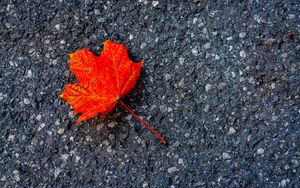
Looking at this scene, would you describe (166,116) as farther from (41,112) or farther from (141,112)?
(41,112)

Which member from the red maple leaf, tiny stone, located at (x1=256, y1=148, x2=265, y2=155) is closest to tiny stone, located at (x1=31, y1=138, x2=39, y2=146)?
the red maple leaf

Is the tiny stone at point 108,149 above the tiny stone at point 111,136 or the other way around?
the other way around


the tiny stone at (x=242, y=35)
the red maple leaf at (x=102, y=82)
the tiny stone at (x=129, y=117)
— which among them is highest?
the red maple leaf at (x=102, y=82)

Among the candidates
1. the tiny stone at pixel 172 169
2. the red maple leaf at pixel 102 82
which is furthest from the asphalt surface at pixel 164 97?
the red maple leaf at pixel 102 82

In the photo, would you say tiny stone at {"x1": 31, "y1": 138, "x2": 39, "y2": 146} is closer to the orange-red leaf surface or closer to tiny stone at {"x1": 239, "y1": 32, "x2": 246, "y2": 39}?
the orange-red leaf surface

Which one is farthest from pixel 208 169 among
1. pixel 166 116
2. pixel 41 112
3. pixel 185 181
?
pixel 41 112

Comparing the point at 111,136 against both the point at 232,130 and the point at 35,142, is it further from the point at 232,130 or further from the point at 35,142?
the point at 232,130

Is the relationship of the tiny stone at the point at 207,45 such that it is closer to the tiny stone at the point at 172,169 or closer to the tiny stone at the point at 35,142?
the tiny stone at the point at 172,169

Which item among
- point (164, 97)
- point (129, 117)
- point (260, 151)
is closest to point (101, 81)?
point (129, 117)
